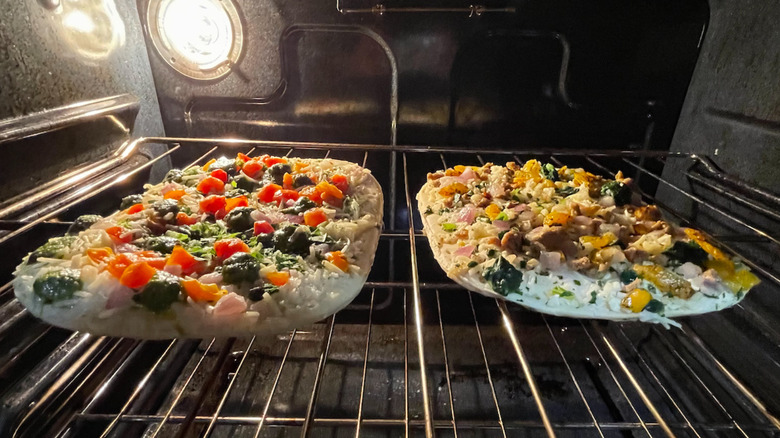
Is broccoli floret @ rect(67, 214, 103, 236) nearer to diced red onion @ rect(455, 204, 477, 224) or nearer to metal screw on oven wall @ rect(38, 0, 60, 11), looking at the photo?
metal screw on oven wall @ rect(38, 0, 60, 11)

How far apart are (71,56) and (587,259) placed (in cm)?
278

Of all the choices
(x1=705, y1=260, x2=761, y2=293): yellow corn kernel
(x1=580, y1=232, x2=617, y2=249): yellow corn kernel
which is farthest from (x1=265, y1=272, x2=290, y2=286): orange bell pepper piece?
(x1=705, y1=260, x2=761, y2=293): yellow corn kernel

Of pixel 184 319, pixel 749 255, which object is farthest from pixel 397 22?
pixel 749 255

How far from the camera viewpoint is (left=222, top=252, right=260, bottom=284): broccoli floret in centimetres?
176

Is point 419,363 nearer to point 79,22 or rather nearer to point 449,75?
point 449,75

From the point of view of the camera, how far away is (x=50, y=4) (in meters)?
2.16

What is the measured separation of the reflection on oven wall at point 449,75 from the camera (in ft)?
9.67

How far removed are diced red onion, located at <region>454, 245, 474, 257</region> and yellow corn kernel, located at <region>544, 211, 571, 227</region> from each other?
431 millimetres

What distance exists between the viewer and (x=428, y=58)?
10.1ft

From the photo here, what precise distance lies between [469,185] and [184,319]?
1.78 meters

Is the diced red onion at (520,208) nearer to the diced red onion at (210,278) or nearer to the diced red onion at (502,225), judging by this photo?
the diced red onion at (502,225)

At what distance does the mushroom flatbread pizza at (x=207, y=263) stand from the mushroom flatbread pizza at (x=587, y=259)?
488 mm

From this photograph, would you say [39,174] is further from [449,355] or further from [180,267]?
[449,355]

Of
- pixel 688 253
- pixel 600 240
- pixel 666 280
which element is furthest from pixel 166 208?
pixel 688 253
